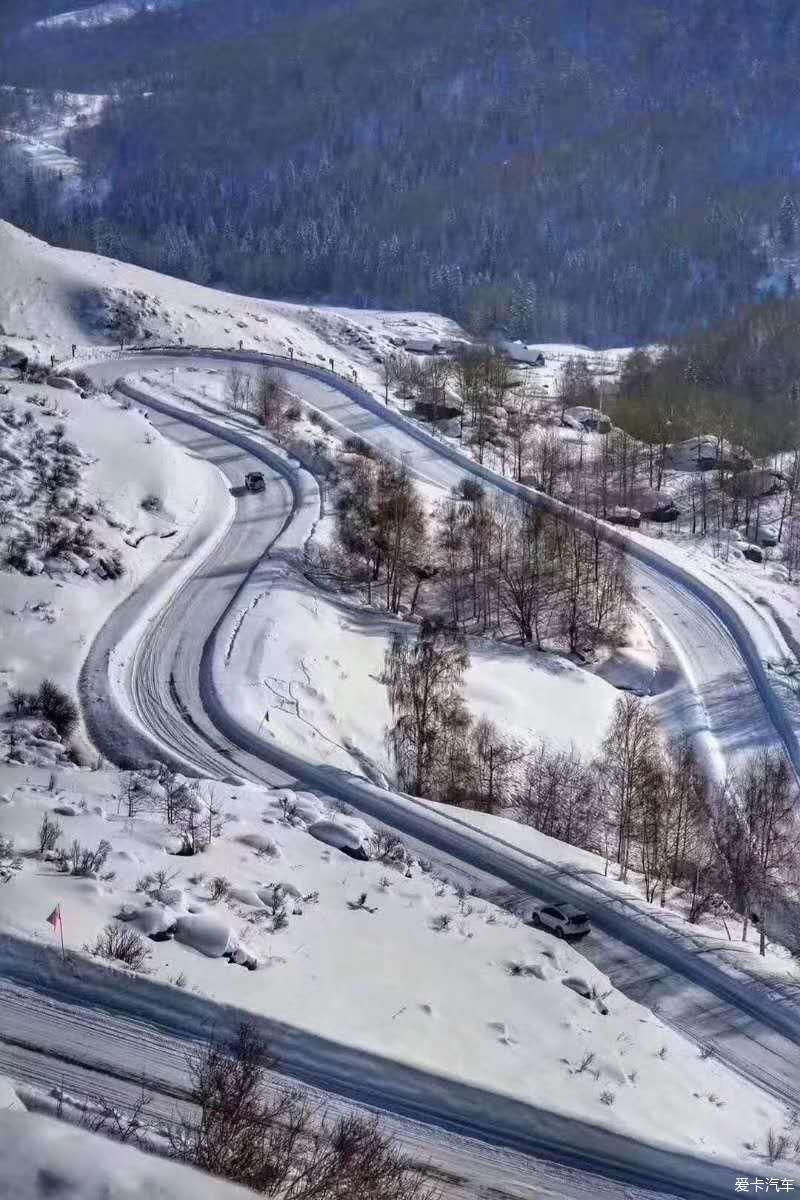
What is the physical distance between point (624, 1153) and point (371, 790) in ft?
42.6

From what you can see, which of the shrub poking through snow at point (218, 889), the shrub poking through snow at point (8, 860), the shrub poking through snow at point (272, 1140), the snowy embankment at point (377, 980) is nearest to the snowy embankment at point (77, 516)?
the shrub poking through snow at point (8, 860)

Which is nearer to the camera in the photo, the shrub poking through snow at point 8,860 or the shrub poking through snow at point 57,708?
the shrub poking through snow at point 8,860

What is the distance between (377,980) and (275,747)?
12693mm

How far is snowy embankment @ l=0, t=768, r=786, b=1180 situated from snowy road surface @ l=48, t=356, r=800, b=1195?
85cm

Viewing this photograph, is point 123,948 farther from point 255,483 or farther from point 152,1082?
point 255,483

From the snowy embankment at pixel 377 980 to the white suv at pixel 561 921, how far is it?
152cm

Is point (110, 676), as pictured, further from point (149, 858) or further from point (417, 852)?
point (149, 858)

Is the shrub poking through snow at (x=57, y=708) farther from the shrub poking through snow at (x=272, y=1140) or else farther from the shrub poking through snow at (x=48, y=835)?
the shrub poking through snow at (x=272, y=1140)

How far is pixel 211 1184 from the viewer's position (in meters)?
7.54

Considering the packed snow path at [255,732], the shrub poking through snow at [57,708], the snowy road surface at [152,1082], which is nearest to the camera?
the snowy road surface at [152,1082]

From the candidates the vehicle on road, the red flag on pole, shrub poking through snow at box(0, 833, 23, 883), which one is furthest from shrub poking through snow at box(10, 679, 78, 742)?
the vehicle on road

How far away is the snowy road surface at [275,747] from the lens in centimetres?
1955

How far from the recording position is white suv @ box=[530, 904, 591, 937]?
1984 cm

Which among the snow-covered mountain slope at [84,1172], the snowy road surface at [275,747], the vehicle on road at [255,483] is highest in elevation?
the snow-covered mountain slope at [84,1172]
